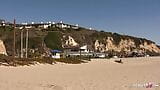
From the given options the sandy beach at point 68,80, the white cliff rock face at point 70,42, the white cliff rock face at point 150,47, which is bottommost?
the sandy beach at point 68,80

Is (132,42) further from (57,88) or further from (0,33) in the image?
(57,88)

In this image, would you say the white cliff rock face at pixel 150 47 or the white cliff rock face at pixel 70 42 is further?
the white cliff rock face at pixel 150 47

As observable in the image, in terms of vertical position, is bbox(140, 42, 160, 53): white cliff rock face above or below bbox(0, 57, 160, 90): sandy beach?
above

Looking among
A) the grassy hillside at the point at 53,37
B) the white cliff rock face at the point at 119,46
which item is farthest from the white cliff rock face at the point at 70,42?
the white cliff rock face at the point at 119,46

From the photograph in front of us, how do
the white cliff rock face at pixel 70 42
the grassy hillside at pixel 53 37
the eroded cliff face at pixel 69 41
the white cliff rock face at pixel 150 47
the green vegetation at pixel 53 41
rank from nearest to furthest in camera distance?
the grassy hillside at pixel 53 37 → the green vegetation at pixel 53 41 → the eroded cliff face at pixel 69 41 → the white cliff rock face at pixel 70 42 → the white cliff rock face at pixel 150 47

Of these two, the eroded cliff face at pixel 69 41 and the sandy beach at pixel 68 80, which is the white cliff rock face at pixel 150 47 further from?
the sandy beach at pixel 68 80

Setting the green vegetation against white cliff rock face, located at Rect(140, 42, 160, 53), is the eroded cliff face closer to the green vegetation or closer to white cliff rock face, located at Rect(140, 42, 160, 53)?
the green vegetation

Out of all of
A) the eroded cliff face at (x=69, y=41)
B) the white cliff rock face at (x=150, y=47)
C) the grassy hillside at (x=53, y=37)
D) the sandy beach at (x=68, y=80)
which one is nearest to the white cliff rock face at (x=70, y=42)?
the eroded cliff face at (x=69, y=41)

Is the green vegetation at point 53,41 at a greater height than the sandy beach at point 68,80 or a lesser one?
greater

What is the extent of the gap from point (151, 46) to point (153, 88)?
148087mm

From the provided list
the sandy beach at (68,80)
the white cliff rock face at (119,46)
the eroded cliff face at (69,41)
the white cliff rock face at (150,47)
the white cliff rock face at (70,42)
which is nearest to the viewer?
the sandy beach at (68,80)

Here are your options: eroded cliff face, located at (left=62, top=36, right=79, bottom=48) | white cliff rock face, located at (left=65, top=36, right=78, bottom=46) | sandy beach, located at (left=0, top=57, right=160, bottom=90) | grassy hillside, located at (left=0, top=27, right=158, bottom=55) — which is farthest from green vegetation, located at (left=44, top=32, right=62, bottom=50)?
sandy beach, located at (left=0, top=57, right=160, bottom=90)

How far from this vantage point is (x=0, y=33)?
377 feet

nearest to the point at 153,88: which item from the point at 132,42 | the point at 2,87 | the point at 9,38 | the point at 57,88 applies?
the point at 57,88
